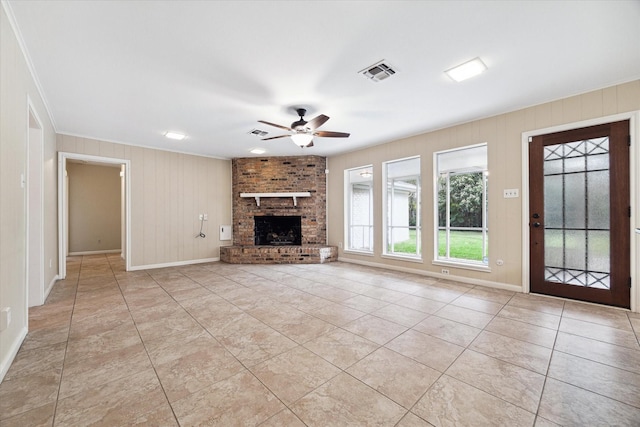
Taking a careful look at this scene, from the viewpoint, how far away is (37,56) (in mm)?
2572

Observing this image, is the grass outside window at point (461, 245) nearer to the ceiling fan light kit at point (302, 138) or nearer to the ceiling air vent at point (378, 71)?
the ceiling fan light kit at point (302, 138)

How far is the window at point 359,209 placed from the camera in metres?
6.51

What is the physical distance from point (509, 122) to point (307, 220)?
14.6 feet

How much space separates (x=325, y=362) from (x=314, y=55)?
2.67 m

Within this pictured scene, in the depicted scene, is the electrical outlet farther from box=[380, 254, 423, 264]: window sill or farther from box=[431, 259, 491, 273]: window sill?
box=[380, 254, 423, 264]: window sill

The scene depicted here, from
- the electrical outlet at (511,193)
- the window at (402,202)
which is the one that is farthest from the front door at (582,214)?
the window at (402,202)

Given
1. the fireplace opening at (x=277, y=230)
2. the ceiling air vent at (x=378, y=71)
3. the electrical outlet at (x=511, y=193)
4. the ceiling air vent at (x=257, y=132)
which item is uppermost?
the ceiling air vent at (x=378, y=71)

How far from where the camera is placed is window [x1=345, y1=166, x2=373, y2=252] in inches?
256

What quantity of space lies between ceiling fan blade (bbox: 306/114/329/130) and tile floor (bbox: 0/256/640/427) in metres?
2.33

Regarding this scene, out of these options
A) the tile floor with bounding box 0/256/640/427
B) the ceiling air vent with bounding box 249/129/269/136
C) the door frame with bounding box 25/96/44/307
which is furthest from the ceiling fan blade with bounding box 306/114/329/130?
the door frame with bounding box 25/96/44/307

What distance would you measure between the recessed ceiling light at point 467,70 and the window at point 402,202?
2.35 m

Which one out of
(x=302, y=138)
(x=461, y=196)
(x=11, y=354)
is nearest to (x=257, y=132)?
(x=302, y=138)

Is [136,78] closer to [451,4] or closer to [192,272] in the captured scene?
[451,4]

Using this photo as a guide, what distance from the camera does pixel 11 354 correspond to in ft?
6.69
